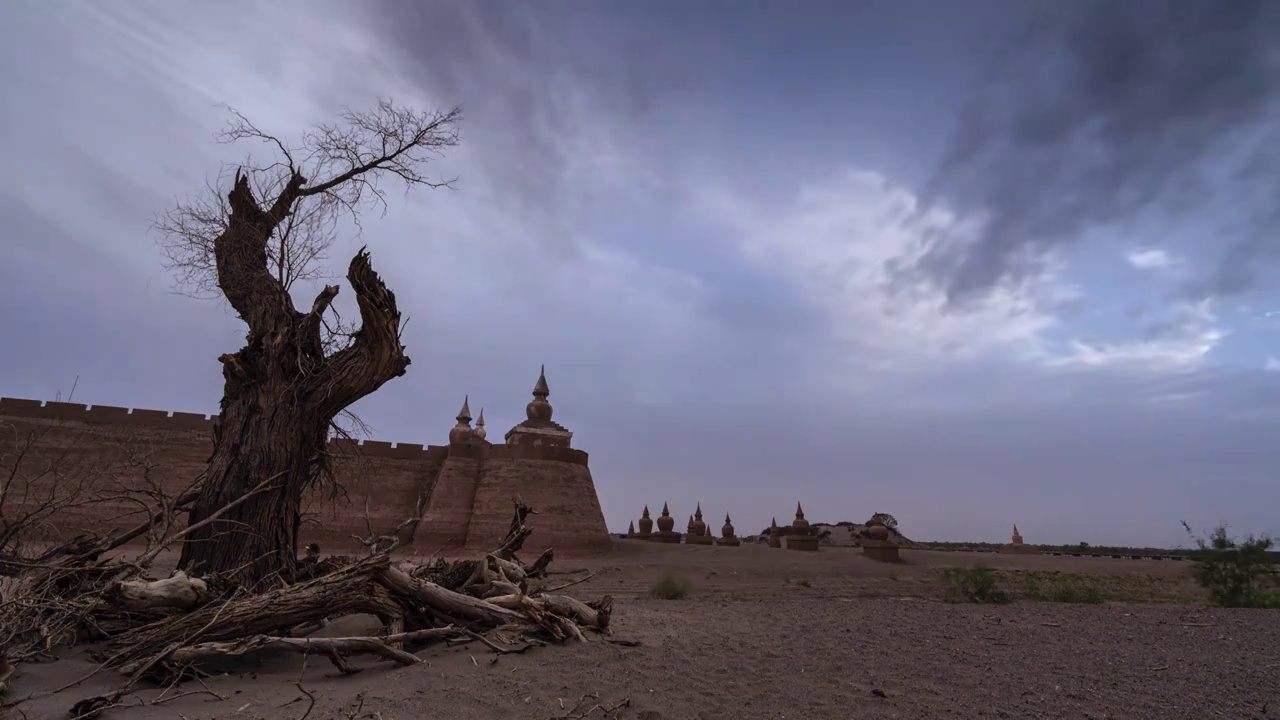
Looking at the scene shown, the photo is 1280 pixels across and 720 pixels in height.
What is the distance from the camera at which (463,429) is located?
32.8 metres

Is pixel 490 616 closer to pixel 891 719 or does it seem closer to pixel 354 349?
pixel 354 349

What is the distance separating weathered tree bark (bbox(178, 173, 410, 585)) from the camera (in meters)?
5.92

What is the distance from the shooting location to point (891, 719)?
166 inches

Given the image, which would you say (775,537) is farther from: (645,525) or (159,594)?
(159,594)

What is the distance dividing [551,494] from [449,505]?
3.79m

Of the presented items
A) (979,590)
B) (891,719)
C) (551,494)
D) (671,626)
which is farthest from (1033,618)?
(551,494)

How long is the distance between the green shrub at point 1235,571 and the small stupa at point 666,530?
71.0 feet

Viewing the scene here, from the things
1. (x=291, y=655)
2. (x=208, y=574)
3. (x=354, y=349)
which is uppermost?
(x=354, y=349)

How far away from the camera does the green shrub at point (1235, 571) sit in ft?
45.9

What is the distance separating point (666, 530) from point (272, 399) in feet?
98.3

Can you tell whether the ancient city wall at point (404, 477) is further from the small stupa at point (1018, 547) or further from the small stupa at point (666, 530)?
the small stupa at point (1018, 547)

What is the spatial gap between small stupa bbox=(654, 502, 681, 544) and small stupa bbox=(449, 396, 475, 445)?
10.9m

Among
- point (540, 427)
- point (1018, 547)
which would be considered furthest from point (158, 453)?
point (1018, 547)

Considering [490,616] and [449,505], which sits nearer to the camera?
[490,616]
